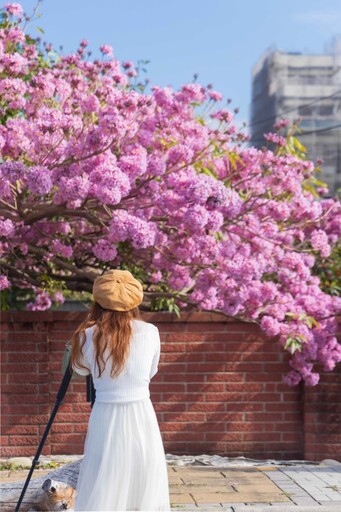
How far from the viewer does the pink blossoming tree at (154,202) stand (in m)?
7.70

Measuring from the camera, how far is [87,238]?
29.3 ft

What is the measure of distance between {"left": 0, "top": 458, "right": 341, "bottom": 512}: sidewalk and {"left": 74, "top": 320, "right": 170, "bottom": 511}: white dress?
5.64 feet

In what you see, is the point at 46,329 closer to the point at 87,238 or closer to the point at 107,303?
the point at 87,238

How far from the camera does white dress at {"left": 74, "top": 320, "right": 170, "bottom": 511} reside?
4949mm

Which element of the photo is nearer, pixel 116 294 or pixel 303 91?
pixel 116 294

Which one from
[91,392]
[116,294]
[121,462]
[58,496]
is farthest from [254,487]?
[116,294]

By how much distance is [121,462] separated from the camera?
495 cm

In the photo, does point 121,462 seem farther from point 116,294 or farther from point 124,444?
point 116,294

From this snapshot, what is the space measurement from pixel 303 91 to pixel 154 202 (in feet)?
410

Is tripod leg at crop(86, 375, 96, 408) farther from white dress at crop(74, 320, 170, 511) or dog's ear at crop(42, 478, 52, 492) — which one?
dog's ear at crop(42, 478, 52, 492)

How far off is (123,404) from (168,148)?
4001 mm

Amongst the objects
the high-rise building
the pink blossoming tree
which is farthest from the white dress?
the high-rise building

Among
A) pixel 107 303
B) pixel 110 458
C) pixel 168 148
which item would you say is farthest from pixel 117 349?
pixel 168 148

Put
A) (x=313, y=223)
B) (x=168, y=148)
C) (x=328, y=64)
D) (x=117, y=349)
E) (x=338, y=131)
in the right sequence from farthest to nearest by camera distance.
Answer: (x=328, y=64), (x=338, y=131), (x=313, y=223), (x=168, y=148), (x=117, y=349)
